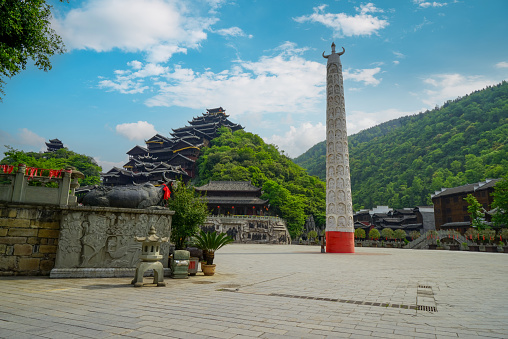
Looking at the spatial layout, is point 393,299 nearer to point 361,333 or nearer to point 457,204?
point 361,333

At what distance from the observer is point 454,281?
9.25 meters

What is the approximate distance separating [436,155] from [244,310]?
92.0m

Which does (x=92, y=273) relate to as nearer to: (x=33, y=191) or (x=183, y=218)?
(x=33, y=191)

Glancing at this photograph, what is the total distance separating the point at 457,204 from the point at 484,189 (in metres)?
5.14

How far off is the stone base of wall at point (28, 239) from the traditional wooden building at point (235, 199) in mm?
40317

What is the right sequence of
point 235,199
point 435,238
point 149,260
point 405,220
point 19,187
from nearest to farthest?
point 149,260 → point 19,187 → point 435,238 → point 235,199 → point 405,220

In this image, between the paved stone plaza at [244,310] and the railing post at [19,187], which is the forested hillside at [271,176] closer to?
the paved stone plaza at [244,310]

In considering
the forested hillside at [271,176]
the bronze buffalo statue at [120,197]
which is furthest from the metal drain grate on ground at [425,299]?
the forested hillside at [271,176]

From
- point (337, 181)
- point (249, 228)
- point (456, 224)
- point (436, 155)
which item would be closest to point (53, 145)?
point (249, 228)

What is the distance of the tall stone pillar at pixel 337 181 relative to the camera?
24.1 m

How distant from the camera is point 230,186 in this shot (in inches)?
2044

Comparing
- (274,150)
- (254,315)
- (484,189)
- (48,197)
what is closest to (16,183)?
(48,197)

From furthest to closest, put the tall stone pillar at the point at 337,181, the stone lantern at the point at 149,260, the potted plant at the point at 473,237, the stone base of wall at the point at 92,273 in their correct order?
1. the potted plant at the point at 473,237
2. the tall stone pillar at the point at 337,181
3. the stone base of wall at the point at 92,273
4. the stone lantern at the point at 149,260

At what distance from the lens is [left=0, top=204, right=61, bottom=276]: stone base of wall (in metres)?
7.93
